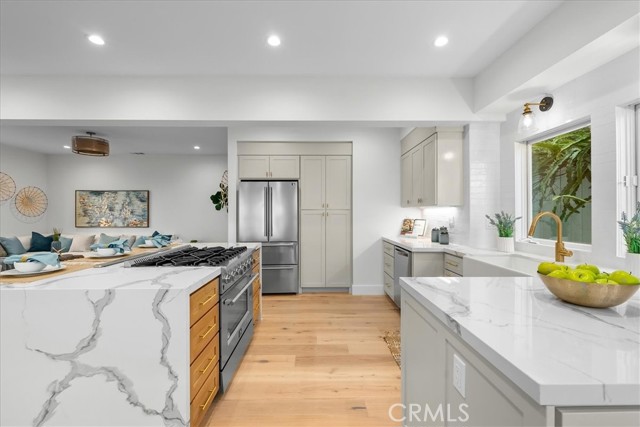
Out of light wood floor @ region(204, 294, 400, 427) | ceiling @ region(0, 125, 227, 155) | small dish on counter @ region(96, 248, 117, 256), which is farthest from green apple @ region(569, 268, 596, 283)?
ceiling @ region(0, 125, 227, 155)

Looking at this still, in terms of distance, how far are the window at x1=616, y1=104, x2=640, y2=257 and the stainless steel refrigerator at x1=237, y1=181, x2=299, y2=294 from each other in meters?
3.51

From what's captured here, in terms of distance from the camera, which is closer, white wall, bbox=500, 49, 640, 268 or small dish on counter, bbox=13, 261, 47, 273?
small dish on counter, bbox=13, 261, 47, 273

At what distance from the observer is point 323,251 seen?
4.75 metres

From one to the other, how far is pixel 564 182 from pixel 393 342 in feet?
6.80

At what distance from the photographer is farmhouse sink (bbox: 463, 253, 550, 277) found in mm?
2242

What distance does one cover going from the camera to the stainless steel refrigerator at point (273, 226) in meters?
4.55

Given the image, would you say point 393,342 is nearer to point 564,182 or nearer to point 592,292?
point 564,182

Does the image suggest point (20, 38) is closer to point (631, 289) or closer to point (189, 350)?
point (189, 350)

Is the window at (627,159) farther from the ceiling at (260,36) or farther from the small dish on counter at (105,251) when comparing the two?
the small dish on counter at (105,251)

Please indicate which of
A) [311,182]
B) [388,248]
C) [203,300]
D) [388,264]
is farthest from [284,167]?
[203,300]

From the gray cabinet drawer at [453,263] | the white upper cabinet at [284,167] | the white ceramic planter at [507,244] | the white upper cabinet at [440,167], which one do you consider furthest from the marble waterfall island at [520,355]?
the white upper cabinet at [284,167]

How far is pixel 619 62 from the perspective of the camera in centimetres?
197

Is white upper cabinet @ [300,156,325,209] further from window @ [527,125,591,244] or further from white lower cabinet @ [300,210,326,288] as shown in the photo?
window @ [527,125,591,244]

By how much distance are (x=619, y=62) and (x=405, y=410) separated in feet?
8.27
